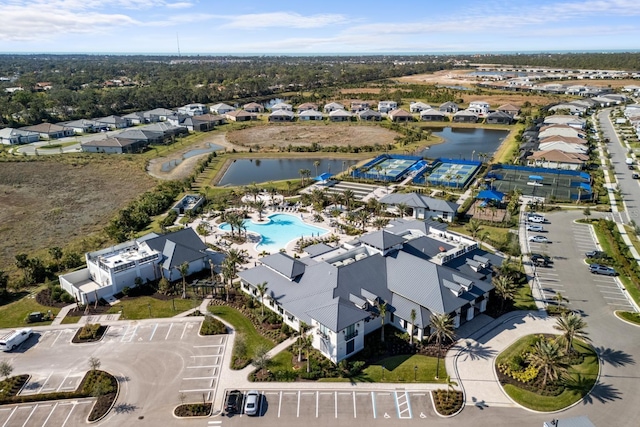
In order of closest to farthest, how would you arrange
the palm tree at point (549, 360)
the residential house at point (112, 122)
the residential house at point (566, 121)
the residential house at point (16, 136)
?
the palm tree at point (549, 360)
the residential house at point (16, 136)
the residential house at point (566, 121)
the residential house at point (112, 122)

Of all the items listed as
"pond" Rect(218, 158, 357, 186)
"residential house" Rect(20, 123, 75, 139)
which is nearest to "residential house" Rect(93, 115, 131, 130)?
"residential house" Rect(20, 123, 75, 139)

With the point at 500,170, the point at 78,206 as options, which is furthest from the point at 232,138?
the point at 500,170

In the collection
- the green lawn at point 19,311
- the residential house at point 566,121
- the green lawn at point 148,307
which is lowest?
the green lawn at point 19,311

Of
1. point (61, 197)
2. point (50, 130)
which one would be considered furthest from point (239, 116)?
point (61, 197)

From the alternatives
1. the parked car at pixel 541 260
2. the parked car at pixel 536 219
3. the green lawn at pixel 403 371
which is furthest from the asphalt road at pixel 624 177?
the green lawn at pixel 403 371

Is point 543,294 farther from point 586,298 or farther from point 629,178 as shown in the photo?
point 629,178

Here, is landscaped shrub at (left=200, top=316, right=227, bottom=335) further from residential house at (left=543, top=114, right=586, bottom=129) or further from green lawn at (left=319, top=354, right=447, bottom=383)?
residential house at (left=543, top=114, right=586, bottom=129)

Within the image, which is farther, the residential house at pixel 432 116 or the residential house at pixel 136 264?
the residential house at pixel 432 116

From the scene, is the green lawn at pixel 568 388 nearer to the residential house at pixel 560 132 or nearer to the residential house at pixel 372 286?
the residential house at pixel 372 286
